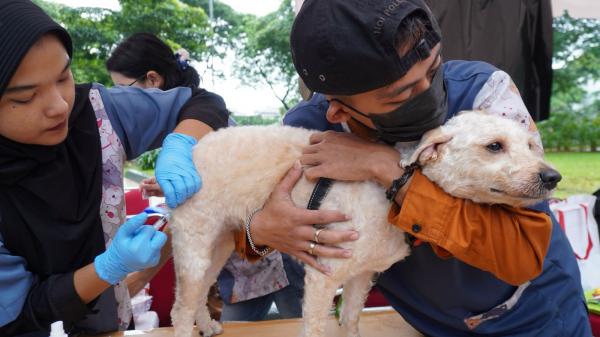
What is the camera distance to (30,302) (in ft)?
4.40

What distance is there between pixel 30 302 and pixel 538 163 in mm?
1411

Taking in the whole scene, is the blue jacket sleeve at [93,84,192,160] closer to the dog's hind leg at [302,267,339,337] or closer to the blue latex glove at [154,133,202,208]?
the blue latex glove at [154,133,202,208]

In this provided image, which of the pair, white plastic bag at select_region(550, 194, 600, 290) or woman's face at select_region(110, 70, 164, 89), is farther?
white plastic bag at select_region(550, 194, 600, 290)

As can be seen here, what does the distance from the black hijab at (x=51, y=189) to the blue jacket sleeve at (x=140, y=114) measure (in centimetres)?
12

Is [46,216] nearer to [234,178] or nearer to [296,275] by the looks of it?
[234,178]

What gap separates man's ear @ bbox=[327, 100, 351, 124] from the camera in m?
1.18

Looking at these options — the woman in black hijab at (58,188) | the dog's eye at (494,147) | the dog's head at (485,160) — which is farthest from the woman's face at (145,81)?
the dog's eye at (494,147)

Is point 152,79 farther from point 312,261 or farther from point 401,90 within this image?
point 401,90

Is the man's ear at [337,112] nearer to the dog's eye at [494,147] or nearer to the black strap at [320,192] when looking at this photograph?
the black strap at [320,192]

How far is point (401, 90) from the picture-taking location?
1049 mm

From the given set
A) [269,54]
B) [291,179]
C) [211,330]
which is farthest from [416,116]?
[269,54]

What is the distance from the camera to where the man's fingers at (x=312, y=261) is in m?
1.23

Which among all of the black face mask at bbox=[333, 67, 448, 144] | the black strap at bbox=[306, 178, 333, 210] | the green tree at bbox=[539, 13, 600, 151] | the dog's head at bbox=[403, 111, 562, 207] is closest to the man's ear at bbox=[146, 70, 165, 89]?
the black strap at bbox=[306, 178, 333, 210]

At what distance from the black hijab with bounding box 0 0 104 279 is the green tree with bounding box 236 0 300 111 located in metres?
10.8
